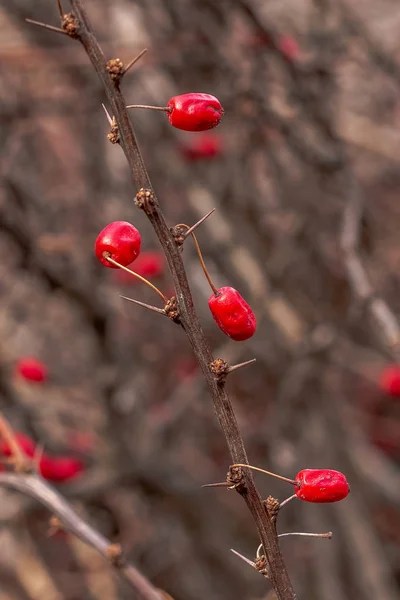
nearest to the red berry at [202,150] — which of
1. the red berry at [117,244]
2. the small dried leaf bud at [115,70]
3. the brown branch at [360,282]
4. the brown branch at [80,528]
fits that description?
the brown branch at [360,282]

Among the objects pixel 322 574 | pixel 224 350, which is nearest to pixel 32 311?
pixel 224 350

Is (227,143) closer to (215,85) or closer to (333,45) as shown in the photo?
(215,85)

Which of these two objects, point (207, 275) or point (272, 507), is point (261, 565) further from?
point (207, 275)

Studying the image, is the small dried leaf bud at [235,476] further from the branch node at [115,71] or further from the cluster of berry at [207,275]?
the branch node at [115,71]

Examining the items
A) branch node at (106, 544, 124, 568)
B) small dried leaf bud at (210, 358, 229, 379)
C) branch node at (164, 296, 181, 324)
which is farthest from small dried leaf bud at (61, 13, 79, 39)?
branch node at (106, 544, 124, 568)

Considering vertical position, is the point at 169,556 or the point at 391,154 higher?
the point at 391,154

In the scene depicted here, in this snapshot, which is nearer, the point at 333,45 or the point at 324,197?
the point at 333,45

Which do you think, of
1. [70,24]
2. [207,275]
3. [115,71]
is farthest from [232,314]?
[70,24]
